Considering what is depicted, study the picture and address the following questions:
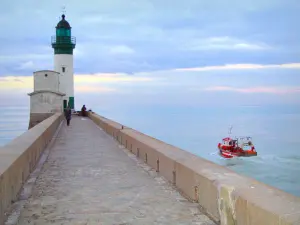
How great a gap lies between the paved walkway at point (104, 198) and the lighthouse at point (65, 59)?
118 feet

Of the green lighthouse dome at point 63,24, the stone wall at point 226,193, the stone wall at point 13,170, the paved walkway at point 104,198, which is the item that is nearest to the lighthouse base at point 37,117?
the green lighthouse dome at point 63,24

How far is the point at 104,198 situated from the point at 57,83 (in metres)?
36.7

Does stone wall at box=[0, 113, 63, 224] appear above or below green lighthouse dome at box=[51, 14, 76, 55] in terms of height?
below

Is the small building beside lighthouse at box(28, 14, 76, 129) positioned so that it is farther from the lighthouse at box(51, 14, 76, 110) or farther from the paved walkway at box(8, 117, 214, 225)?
the paved walkway at box(8, 117, 214, 225)

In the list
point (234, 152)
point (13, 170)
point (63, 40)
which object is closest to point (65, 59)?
point (63, 40)

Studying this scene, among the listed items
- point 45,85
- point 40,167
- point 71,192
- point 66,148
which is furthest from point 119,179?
point 45,85

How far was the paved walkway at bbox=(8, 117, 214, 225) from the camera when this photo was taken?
5.32m

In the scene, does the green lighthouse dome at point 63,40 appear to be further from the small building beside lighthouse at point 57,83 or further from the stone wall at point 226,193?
the stone wall at point 226,193

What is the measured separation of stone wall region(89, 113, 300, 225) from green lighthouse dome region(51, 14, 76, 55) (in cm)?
3872

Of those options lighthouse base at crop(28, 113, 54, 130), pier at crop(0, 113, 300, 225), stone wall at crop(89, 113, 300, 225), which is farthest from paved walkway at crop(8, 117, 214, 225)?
lighthouse base at crop(28, 113, 54, 130)

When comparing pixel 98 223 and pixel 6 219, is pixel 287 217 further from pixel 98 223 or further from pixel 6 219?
pixel 6 219

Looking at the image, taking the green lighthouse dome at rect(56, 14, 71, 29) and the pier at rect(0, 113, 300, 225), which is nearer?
the pier at rect(0, 113, 300, 225)

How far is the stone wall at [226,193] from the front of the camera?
3771 mm

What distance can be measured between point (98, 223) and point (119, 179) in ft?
9.31
